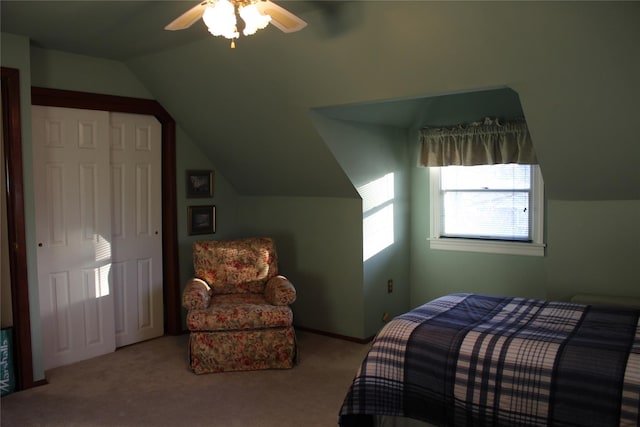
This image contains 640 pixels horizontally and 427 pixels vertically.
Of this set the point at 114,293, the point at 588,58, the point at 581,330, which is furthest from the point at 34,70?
the point at 581,330

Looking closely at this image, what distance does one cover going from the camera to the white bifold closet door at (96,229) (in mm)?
3932

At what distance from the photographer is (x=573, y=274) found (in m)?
3.77

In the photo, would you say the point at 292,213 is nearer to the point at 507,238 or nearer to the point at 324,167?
the point at 324,167

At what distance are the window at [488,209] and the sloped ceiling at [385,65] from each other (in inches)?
28.1

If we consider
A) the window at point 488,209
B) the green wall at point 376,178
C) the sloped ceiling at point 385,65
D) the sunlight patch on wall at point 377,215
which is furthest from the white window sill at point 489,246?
the sloped ceiling at point 385,65

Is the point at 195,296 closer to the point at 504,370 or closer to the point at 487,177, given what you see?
the point at 504,370

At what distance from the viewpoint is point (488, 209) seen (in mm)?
4625

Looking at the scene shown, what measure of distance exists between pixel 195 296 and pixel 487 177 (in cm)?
258

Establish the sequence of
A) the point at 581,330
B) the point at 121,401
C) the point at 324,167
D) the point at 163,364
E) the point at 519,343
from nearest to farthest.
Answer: the point at 519,343 → the point at 581,330 → the point at 121,401 → the point at 163,364 → the point at 324,167

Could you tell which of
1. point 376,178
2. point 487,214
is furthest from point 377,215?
point 487,214

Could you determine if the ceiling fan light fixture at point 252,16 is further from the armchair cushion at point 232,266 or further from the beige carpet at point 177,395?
the armchair cushion at point 232,266

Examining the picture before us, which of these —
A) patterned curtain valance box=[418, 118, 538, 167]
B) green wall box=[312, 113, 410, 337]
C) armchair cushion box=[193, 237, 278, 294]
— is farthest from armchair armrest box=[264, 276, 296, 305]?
patterned curtain valance box=[418, 118, 538, 167]

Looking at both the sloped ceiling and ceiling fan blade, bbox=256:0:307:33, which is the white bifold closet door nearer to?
the sloped ceiling

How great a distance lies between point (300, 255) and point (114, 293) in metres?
1.60
